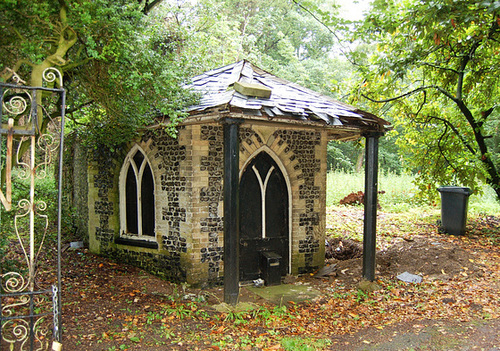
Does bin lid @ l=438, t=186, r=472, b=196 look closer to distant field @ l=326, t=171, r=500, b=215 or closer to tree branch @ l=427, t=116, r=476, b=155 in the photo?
tree branch @ l=427, t=116, r=476, b=155

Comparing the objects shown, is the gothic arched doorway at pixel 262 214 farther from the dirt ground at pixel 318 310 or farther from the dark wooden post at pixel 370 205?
the dark wooden post at pixel 370 205

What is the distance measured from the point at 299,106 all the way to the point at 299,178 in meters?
2.33

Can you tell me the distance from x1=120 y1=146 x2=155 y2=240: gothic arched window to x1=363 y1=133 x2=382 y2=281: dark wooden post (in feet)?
16.1

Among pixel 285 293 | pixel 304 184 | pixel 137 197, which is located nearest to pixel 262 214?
pixel 304 184

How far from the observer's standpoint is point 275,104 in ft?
20.7

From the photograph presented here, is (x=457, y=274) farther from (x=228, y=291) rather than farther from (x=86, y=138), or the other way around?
(x=86, y=138)

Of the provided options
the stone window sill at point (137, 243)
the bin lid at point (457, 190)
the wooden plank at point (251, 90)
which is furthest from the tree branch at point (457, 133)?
the stone window sill at point (137, 243)

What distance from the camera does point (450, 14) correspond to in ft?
21.7

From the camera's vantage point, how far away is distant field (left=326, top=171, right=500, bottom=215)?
52.7ft

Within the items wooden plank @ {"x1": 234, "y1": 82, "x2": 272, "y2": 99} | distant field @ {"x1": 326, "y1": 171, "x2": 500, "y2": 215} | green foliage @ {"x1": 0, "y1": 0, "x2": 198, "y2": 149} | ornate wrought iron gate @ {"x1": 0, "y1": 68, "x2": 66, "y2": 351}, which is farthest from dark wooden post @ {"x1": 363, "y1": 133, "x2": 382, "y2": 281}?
distant field @ {"x1": 326, "y1": 171, "x2": 500, "y2": 215}

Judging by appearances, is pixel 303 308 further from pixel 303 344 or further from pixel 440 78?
pixel 440 78

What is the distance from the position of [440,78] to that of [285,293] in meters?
8.46

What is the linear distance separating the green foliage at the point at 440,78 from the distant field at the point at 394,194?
13.5 ft

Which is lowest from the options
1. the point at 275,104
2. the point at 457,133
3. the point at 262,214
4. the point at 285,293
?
the point at 285,293
